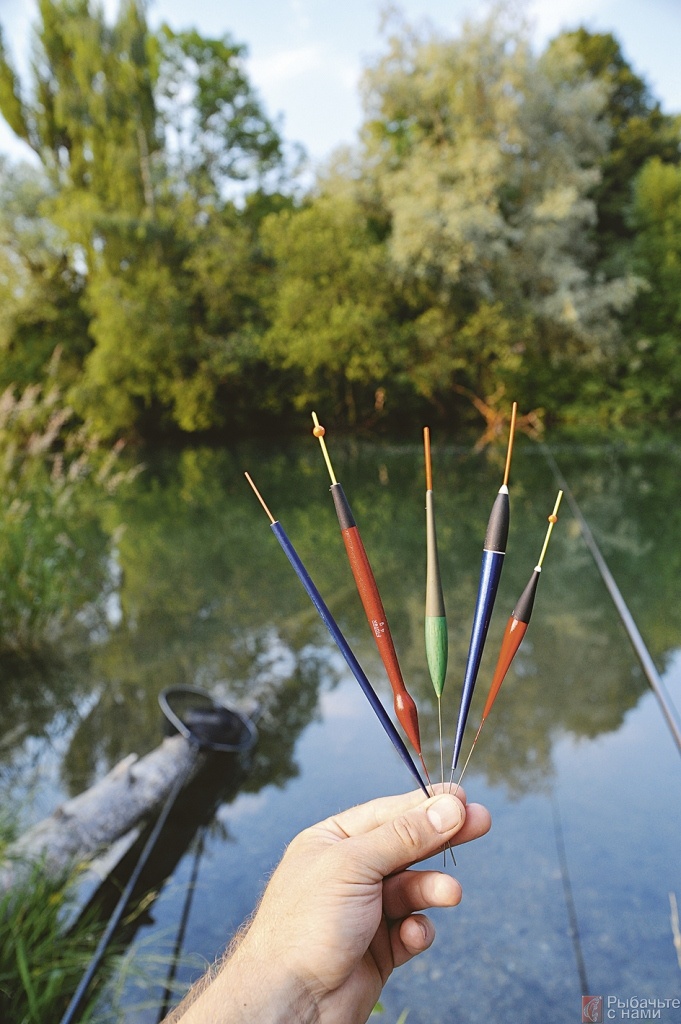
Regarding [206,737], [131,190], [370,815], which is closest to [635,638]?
[206,737]

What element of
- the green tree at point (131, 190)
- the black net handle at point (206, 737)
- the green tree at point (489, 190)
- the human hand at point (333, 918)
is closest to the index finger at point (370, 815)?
the human hand at point (333, 918)

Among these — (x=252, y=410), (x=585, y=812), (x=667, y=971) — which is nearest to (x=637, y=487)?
(x=585, y=812)

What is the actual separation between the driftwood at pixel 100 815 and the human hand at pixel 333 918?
1.63m

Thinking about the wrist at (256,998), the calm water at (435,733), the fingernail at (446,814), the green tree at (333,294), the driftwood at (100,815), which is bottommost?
the calm water at (435,733)

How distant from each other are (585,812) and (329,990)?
8.31 feet

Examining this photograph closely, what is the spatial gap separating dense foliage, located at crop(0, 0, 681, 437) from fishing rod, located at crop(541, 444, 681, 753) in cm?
835

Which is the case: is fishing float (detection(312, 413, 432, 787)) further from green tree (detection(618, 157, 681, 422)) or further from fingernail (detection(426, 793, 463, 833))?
green tree (detection(618, 157, 681, 422))

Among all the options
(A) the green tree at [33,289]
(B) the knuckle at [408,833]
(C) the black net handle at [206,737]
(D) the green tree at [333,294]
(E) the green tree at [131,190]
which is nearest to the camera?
(B) the knuckle at [408,833]

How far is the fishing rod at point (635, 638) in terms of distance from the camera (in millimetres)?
3453

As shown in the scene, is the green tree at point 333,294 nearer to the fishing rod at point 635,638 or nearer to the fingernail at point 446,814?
the fishing rod at point 635,638

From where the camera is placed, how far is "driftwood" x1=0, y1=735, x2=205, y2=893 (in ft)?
7.94

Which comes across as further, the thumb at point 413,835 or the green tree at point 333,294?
the green tree at point 333,294

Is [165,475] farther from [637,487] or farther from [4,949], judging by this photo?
[4,949]

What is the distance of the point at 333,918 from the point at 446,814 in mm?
152
